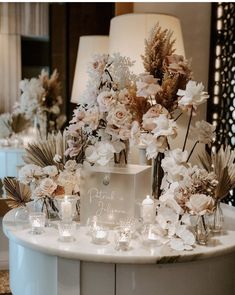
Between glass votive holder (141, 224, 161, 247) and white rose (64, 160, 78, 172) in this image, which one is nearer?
glass votive holder (141, 224, 161, 247)

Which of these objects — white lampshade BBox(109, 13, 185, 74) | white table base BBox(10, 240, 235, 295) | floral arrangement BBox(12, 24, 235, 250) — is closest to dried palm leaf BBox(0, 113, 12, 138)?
white lampshade BBox(109, 13, 185, 74)

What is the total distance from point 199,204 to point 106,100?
438 millimetres

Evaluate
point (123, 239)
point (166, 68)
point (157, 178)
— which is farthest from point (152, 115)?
point (123, 239)

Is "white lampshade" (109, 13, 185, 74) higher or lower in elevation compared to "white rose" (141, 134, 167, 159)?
higher

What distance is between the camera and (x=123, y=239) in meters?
1.20

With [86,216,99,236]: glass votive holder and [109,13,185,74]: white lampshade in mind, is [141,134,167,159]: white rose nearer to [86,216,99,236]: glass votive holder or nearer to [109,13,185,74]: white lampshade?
[86,216,99,236]: glass votive holder

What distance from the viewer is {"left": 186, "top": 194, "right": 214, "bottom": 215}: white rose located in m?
1.20

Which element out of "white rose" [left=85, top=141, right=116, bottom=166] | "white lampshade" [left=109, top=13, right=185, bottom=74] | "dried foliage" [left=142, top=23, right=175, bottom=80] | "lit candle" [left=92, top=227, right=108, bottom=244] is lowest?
"lit candle" [left=92, top=227, right=108, bottom=244]

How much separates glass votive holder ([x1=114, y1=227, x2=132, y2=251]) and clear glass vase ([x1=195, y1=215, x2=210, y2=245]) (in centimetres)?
21

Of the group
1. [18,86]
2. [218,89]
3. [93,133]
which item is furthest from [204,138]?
[18,86]

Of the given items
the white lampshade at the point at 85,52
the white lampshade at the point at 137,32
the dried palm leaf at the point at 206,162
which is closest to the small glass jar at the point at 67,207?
the dried palm leaf at the point at 206,162

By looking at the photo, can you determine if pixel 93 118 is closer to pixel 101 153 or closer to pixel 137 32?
pixel 101 153

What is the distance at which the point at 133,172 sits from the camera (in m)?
1.33

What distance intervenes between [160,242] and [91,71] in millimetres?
618
